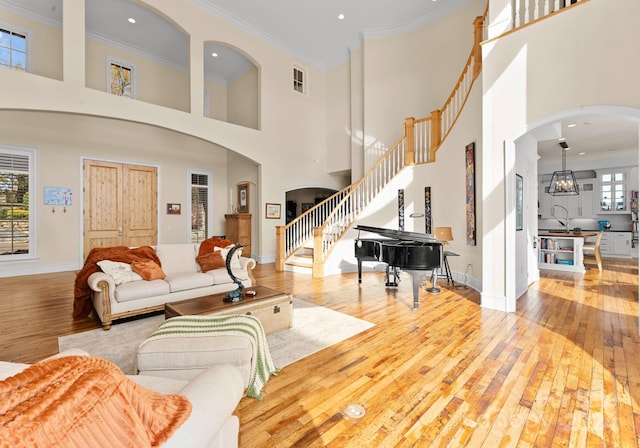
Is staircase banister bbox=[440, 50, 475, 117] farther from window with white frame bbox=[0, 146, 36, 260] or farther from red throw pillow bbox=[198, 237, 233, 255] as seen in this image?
window with white frame bbox=[0, 146, 36, 260]

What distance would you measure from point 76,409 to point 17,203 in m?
8.35

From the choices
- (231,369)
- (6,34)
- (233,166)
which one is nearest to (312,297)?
(231,369)

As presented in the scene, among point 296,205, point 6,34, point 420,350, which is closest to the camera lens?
point 420,350

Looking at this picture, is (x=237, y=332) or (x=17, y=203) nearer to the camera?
(x=237, y=332)

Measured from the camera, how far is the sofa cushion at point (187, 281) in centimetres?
403

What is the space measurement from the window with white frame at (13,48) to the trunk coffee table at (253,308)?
24.7 feet

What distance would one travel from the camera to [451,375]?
246cm

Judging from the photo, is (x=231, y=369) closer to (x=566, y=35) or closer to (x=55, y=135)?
(x=566, y=35)

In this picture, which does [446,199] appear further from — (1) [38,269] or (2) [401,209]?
(1) [38,269]

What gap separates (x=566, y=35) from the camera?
11.9ft

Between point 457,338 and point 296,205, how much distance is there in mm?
9508

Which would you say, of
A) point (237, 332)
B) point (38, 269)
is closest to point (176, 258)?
point (237, 332)

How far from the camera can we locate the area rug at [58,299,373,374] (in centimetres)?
283

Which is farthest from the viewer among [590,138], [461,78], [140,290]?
[590,138]
